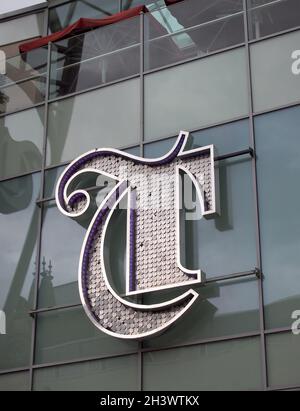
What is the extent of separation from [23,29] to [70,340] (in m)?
8.05

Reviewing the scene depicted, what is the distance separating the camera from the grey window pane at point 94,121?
1642cm

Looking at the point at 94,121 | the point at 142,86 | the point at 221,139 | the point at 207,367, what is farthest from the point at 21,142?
the point at 207,367

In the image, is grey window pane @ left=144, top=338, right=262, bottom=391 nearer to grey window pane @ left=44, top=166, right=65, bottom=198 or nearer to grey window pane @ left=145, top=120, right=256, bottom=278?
grey window pane @ left=145, top=120, right=256, bottom=278

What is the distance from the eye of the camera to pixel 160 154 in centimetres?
1574

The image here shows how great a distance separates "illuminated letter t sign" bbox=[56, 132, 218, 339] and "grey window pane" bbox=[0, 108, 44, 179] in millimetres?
1523

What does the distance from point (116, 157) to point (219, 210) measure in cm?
262

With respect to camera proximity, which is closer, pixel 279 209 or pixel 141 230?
pixel 279 209

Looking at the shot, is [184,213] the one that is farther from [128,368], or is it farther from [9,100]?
[9,100]

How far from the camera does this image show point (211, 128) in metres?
15.4

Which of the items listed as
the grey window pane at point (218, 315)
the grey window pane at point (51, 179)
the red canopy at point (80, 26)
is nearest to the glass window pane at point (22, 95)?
the red canopy at point (80, 26)

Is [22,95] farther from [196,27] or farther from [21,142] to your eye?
[196,27]

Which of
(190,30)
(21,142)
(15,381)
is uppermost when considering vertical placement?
(190,30)

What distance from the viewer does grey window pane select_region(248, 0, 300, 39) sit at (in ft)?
50.7
